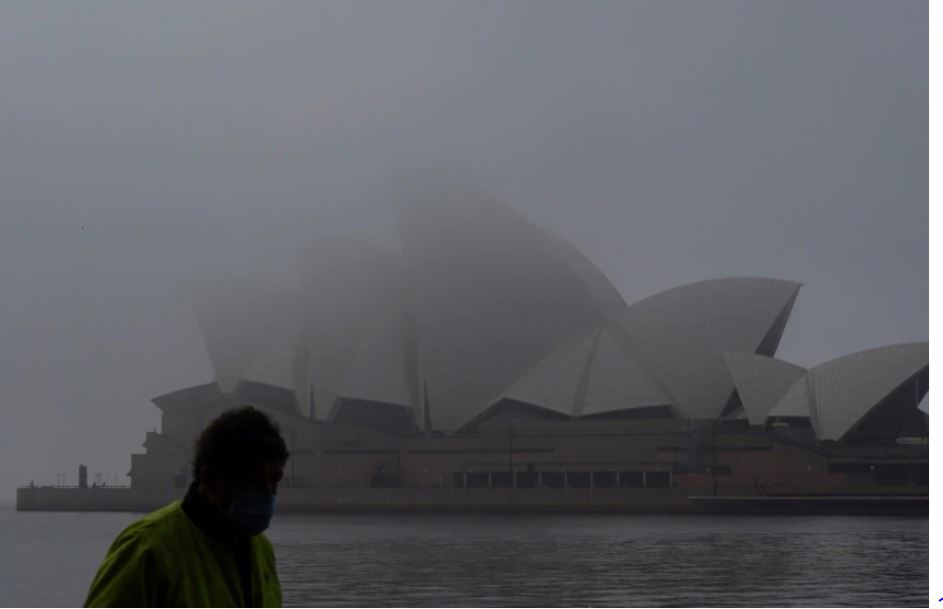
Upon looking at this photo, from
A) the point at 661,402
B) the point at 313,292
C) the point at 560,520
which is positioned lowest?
the point at 560,520

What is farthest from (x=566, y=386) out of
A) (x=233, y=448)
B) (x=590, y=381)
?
(x=233, y=448)

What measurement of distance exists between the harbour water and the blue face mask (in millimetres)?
18343

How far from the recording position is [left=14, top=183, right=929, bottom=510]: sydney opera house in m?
60.9

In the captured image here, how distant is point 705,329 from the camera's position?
61.2 metres

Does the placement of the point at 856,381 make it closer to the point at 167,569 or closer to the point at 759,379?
the point at 759,379

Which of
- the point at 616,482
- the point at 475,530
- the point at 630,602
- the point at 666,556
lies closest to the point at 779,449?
the point at 616,482

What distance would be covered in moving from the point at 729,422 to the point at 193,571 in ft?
202

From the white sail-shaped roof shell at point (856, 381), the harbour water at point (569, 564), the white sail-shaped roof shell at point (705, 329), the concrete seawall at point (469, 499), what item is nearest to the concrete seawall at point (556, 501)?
the concrete seawall at point (469, 499)

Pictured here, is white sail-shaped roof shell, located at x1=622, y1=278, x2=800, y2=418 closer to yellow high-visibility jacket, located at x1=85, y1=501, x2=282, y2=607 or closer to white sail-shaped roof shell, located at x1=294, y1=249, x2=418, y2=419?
white sail-shaped roof shell, located at x1=294, y1=249, x2=418, y2=419

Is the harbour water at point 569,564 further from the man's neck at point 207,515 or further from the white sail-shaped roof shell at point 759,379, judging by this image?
the man's neck at point 207,515

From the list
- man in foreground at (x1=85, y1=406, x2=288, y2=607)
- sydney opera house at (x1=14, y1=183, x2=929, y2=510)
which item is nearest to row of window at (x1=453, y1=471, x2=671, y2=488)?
sydney opera house at (x1=14, y1=183, x2=929, y2=510)

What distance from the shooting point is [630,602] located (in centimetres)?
2148

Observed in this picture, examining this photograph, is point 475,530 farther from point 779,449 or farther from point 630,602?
point 630,602

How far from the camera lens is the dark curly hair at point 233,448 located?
3.37m
